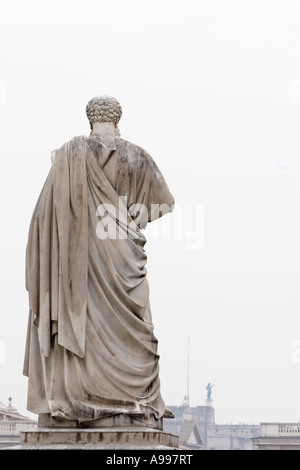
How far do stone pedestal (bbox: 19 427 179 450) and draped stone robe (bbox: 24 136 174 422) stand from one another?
209 millimetres

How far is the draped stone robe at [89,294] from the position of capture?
18125 millimetres

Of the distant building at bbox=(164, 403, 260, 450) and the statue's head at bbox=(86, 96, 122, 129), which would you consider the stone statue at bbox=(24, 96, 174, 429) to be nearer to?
the statue's head at bbox=(86, 96, 122, 129)

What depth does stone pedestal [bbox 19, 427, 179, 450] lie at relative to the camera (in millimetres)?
17609

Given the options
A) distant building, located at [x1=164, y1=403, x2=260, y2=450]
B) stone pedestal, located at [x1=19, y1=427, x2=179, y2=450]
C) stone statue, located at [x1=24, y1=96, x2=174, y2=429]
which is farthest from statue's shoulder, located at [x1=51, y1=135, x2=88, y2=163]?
distant building, located at [x1=164, y1=403, x2=260, y2=450]

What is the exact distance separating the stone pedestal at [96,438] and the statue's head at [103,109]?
144 inches

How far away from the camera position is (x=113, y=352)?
59.9 ft

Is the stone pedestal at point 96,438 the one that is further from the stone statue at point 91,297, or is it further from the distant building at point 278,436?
the distant building at point 278,436

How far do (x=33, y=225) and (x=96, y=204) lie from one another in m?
0.74

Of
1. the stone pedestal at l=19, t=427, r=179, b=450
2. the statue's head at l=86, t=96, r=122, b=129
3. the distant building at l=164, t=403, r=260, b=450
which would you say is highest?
the distant building at l=164, t=403, r=260, b=450

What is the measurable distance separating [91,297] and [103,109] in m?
2.24

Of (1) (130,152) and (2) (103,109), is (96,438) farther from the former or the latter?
(2) (103,109)

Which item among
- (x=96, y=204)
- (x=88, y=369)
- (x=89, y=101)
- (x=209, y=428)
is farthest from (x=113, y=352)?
(x=209, y=428)

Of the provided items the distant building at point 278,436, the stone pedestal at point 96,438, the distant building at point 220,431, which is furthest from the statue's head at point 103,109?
the distant building at point 220,431
